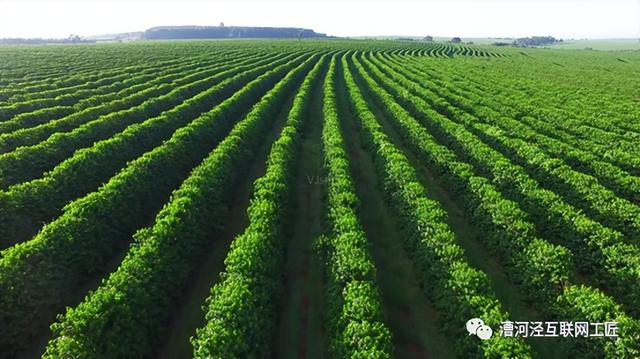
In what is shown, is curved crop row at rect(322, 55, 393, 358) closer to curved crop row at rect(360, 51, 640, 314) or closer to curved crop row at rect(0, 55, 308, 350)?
curved crop row at rect(360, 51, 640, 314)

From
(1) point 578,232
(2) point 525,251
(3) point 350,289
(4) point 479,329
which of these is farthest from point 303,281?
(1) point 578,232

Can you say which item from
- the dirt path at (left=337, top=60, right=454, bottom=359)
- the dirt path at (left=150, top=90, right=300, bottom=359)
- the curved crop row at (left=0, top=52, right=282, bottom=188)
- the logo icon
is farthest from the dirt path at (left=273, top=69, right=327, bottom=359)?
the curved crop row at (left=0, top=52, right=282, bottom=188)

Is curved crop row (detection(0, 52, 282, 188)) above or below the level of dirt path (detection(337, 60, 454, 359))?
above

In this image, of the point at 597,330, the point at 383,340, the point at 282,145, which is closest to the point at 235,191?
the point at 282,145

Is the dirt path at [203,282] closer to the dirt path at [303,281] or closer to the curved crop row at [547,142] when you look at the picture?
the dirt path at [303,281]

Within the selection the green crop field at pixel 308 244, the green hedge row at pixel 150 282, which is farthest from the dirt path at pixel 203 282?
the green hedge row at pixel 150 282
